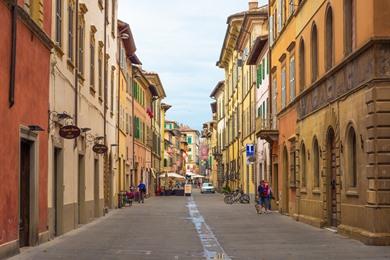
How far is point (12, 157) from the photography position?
15.1m

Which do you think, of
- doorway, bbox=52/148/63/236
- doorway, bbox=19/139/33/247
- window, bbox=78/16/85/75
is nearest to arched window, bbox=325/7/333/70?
window, bbox=78/16/85/75

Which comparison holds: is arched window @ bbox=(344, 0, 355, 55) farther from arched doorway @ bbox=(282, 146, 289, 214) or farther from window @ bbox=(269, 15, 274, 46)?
window @ bbox=(269, 15, 274, 46)

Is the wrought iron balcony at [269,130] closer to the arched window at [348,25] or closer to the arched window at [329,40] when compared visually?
the arched window at [329,40]

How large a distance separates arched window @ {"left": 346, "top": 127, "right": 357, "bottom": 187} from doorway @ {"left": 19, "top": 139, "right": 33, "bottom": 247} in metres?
8.41

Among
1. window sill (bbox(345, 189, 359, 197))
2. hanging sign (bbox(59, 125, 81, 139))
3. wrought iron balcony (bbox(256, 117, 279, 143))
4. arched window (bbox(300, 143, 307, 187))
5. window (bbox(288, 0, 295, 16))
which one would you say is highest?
A: window (bbox(288, 0, 295, 16))

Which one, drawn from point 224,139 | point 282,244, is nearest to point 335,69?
point 282,244

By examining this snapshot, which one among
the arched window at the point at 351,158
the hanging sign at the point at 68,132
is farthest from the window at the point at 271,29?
the hanging sign at the point at 68,132

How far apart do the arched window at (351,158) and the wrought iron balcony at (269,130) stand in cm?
1523

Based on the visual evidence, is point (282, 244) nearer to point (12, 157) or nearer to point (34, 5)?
point (12, 157)

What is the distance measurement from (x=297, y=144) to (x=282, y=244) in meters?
11.2

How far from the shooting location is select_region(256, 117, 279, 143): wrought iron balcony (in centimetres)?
3562

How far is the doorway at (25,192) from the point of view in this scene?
1709 cm

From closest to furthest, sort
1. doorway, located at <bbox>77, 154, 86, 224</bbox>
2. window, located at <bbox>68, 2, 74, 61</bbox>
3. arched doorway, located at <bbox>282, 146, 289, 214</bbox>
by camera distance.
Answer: window, located at <bbox>68, 2, 74, 61</bbox>, doorway, located at <bbox>77, 154, 86, 224</bbox>, arched doorway, located at <bbox>282, 146, 289, 214</bbox>

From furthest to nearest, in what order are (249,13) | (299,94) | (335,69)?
(249,13), (299,94), (335,69)
